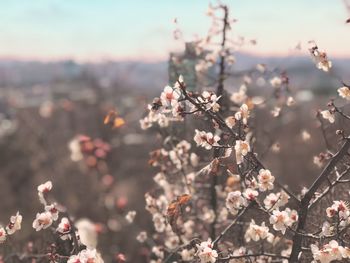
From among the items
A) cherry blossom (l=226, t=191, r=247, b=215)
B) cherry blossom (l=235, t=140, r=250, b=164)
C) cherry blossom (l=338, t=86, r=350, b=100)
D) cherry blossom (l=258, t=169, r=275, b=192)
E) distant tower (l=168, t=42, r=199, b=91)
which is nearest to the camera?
cherry blossom (l=235, t=140, r=250, b=164)

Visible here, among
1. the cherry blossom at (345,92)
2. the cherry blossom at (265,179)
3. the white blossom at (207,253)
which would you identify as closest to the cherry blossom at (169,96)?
the cherry blossom at (265,179)

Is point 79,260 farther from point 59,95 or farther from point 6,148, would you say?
point 59,95

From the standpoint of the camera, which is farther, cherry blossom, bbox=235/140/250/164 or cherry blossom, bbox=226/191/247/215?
cherry blossom, bbox=226/191/247/215

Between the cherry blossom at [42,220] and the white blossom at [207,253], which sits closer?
the white blossom at [207,253]

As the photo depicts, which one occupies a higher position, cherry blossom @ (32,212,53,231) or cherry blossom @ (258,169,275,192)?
cherry blossom @ (258,169,275,192)

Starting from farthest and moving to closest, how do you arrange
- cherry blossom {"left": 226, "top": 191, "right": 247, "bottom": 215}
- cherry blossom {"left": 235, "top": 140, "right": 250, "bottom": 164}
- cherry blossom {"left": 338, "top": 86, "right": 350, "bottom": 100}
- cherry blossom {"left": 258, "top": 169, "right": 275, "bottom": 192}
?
cherry blossom {"left": 338, "top": 86, "right": 350, "bottom": 100}, cherry blossom {"left": 226, "top": 191, "right": 247, "bottom": 215}, cherry blossom {"left": 258, "top": 169, "right": 275, "bottom": 192}, cherry blossom {"left": 235, "top": 140, "right": 250, "bottom": 164}

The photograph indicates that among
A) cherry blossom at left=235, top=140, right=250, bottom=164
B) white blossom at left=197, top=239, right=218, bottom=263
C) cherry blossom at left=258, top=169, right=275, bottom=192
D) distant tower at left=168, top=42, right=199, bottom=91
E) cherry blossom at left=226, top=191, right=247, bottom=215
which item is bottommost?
white blossom at left=197, top=239, right=218, bottom=263

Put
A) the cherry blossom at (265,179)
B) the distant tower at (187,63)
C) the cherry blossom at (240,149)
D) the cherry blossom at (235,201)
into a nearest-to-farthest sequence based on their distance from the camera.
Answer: the cherry blossom at (240,149) < the cherry blossom at (265,179) < the cherry blossom at (235,201) < the distant tower at (187,63)

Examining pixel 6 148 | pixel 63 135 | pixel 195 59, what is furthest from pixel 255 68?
pixel 63 135

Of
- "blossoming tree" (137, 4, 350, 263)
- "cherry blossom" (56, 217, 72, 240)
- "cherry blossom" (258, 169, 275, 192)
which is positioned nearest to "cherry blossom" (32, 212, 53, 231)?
"cherry blossom" (56, 217, 72, 240)

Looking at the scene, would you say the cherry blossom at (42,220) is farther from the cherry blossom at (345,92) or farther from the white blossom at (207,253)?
the cherry blossom at (345,92)

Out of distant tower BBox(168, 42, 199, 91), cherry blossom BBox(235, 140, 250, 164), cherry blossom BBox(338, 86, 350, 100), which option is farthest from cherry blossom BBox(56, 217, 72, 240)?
distant tower BBox(168, 42, 199, 91)

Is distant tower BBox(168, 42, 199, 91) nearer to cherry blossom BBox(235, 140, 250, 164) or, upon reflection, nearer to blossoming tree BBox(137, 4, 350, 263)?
blossoming tree BBox(137, 4, 350, 263)

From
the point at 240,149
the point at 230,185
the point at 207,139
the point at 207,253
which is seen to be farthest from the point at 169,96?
the point at 230,185
